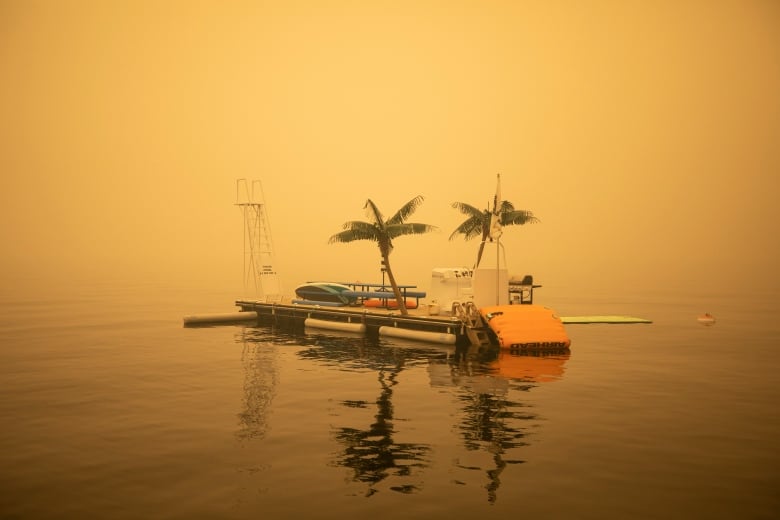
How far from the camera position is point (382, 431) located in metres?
22.0

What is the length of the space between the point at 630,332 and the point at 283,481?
39.3 meters

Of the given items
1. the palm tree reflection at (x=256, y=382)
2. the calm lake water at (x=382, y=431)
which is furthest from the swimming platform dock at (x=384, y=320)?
the palm tree reflection at (x=256, y=382)

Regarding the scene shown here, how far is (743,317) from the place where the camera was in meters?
65.7

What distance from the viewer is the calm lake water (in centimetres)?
1580

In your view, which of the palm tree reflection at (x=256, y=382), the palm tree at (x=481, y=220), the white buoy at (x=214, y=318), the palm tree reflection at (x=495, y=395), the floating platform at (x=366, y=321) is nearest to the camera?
the palm tree reflection at (x=495, y=395)

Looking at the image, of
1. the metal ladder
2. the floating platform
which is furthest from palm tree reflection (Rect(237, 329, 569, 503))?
the metal ladder

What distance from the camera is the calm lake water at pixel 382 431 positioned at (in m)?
15.8

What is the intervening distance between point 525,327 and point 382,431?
18774 millimetres

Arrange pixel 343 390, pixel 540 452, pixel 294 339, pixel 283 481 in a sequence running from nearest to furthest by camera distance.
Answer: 1. pixel 283 481
2. pixel 540 452
3. pixel 343 390
4. pixel 294 339

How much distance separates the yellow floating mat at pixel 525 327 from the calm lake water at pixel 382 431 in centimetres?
115

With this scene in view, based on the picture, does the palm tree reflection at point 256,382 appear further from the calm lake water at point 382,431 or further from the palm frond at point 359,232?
the palm frond at point 359,232

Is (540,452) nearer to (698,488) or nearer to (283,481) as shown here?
(698,488)

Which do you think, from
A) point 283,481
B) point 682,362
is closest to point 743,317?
point 682,362

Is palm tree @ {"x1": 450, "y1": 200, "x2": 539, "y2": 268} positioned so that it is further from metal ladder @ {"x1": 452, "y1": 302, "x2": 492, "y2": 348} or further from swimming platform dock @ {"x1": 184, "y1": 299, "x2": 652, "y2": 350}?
metal ladder @ {"x1": 452, "y1": 302, "x2": 492, "y2": 348}
